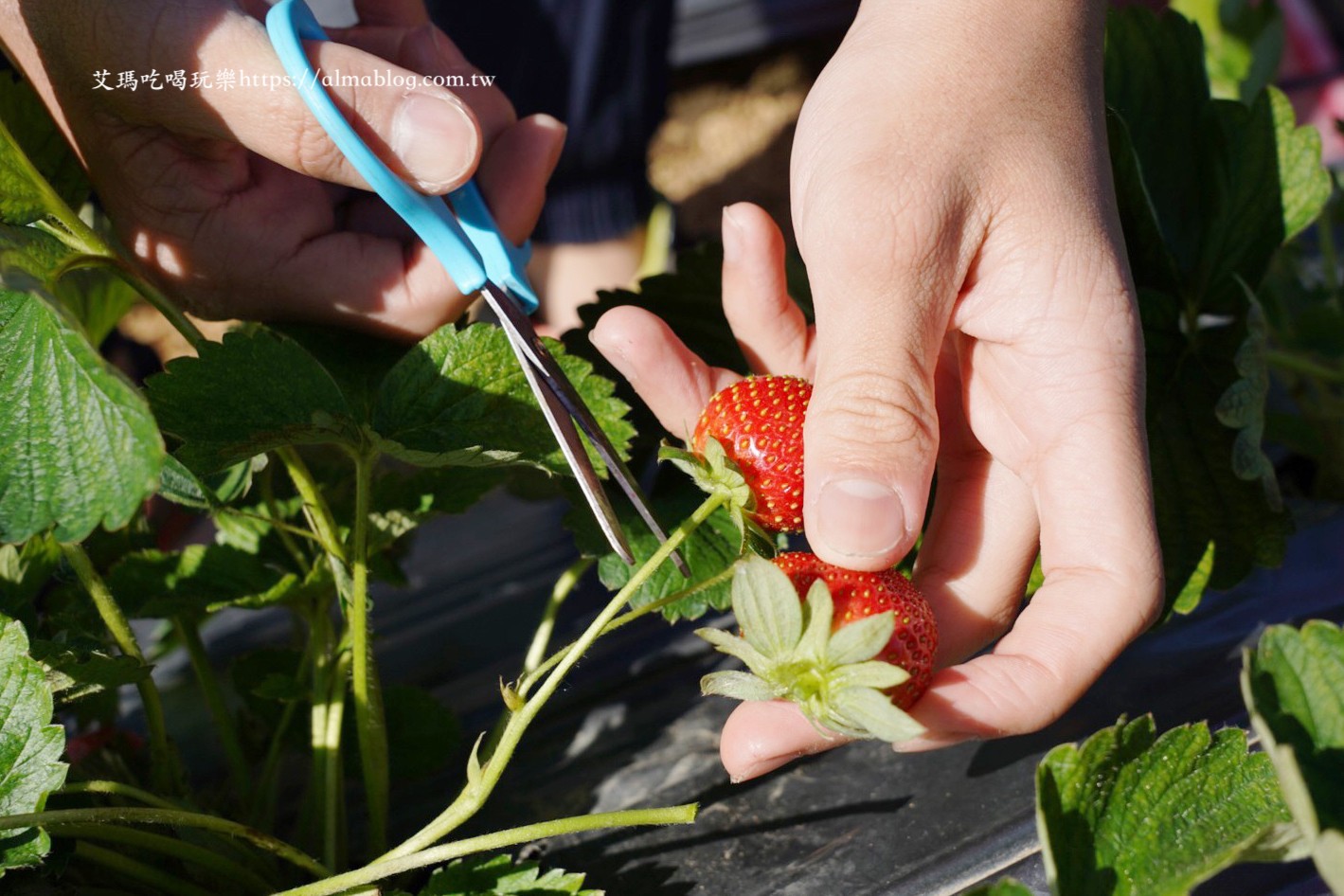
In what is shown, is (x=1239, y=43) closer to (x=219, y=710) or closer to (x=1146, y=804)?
(x=1146, y=804)

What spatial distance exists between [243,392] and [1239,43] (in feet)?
3.42

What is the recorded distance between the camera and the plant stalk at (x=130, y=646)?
2.11 feet

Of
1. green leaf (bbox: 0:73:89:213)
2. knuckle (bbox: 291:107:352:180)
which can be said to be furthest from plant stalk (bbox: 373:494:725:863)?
green leaf (bbox: 0:73:89:213)

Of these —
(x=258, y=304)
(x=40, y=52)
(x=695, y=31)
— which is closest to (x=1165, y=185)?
(x=258, y=304)

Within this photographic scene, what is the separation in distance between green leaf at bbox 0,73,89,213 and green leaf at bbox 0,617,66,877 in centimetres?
33

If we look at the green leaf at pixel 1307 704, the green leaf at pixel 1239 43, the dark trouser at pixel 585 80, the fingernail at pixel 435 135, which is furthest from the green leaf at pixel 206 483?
the dark trouser at pixel 585 80

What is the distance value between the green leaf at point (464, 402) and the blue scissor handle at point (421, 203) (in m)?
0.07

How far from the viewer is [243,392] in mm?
646

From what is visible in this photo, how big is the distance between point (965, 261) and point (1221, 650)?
0.39 metres

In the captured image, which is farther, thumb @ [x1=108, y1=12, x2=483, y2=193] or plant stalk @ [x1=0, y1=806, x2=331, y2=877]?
thumb @ [x1=108, y1=12, x2=483, y2=193]

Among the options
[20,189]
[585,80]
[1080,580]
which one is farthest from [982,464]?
[585,80]

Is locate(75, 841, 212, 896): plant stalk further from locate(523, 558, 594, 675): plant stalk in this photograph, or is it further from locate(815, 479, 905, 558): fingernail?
locate(815, 479, 905, 558): fingernail

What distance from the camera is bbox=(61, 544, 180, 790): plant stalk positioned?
64 cm

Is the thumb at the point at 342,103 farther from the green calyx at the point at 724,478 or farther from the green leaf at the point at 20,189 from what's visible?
the green calyx at the point at 724,478
